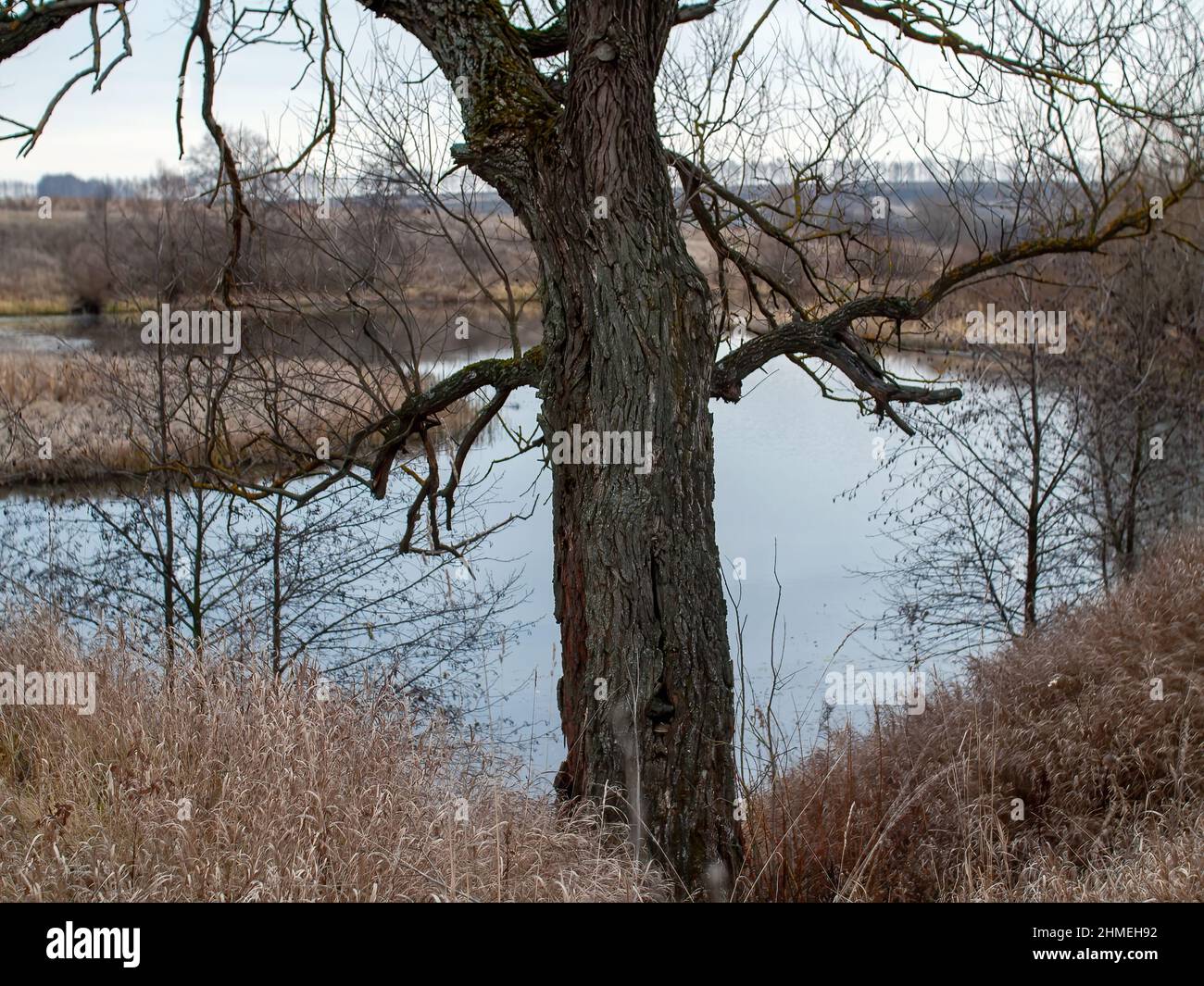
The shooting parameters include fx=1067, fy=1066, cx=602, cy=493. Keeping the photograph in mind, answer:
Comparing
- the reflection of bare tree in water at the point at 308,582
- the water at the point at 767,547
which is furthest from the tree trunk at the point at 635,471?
the reflection of bare tree in water at the point at 308,582

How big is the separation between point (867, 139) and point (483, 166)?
3.45 metres

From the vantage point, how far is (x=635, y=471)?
180 inches

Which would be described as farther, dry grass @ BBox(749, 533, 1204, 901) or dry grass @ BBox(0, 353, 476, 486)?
dry grass @ BBox(0, 353, 476, 486)

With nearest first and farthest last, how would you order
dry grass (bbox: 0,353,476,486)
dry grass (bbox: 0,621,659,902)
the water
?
dry grass (bbox: 0,621,659,902)
dry grass (bbox: 0,353,476,486)
the water

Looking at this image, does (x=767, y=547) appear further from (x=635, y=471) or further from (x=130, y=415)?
(x=635, y=471)

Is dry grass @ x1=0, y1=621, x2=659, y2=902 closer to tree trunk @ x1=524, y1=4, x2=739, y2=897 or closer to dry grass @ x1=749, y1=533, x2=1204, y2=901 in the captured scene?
tree trunk @ x1=524, y1=4, x2=739, y2=897

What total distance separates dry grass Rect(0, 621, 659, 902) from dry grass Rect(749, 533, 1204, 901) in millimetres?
1102

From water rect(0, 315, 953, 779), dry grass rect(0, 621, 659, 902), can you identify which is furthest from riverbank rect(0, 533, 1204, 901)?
water rect(0, 315, 953, 779)

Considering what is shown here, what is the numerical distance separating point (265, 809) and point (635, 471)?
198cm

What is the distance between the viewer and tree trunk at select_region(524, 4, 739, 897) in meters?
4.53

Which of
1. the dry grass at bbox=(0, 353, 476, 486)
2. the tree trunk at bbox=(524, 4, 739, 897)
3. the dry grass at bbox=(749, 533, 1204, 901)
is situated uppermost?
the dry grass at bbox=(0, 353, 476, 486)

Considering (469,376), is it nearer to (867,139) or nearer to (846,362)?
(846,362)

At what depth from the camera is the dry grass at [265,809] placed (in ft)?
10.8
